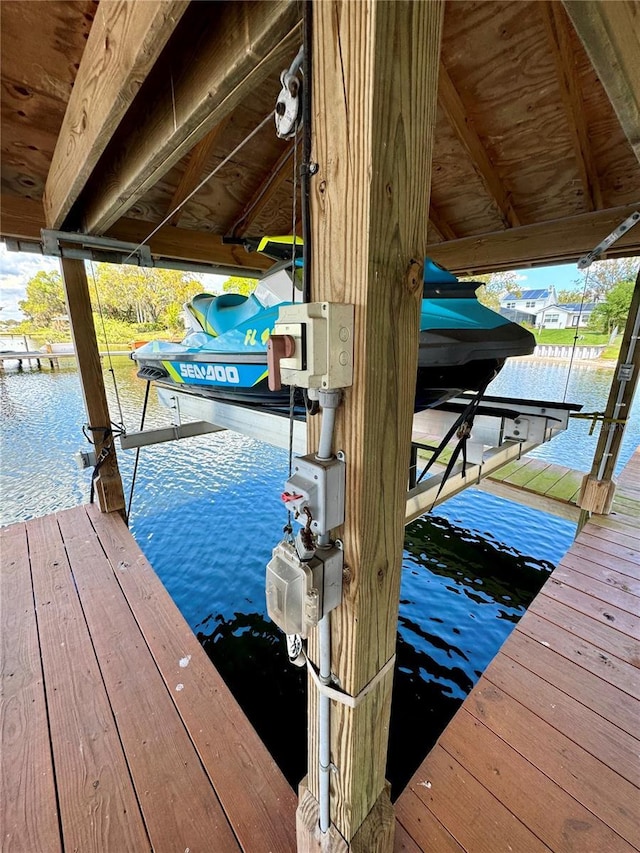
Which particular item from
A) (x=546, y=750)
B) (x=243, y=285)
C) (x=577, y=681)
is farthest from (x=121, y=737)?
(x=243, y=285)

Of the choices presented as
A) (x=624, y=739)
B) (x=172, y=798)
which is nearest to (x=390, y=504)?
(x=172, y=798)

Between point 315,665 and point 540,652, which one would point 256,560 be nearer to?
point 540,652

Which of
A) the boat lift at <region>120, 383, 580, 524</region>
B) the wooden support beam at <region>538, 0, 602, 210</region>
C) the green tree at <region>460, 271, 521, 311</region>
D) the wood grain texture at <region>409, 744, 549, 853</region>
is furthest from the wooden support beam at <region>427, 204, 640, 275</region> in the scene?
the green tree at <region>460, 271, 521, 311</region>

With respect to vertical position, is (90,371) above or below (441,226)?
below

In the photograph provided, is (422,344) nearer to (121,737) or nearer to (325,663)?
(325,663)

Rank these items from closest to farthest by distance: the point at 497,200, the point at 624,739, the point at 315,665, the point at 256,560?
the point at 315,665
the point at 624,739
the point at 497,200
the point at 256,560

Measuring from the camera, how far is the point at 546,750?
1.27 m

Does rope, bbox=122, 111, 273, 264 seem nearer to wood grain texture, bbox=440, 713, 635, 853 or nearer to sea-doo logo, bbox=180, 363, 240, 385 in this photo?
sea-doo logo, bbox=180, 363, 240, 385

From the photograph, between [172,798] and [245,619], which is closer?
[172,798]

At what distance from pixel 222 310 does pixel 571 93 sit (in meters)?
2.11

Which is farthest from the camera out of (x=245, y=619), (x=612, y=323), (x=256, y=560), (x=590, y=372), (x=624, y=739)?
(x=590, y=372)

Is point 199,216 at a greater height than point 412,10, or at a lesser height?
greater

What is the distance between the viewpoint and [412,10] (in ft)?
1.56

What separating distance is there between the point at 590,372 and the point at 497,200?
27.9 ft
